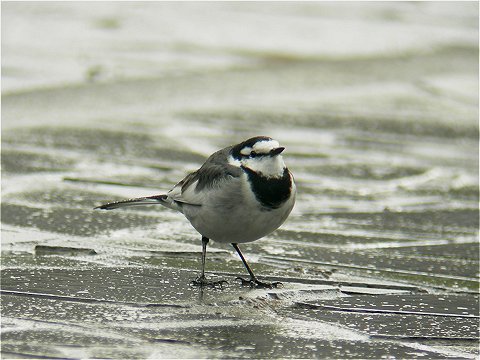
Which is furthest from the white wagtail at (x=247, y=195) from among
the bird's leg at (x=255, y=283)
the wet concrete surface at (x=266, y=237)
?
the wet concrete surface at (x=266, y=237)

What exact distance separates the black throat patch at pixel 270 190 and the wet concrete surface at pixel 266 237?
0.52 meters

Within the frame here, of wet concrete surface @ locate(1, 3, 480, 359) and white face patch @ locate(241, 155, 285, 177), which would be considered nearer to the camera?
wet concrete surface @ locate(1, 3, 480, 359)

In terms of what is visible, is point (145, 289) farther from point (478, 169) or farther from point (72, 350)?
point (478, 169)

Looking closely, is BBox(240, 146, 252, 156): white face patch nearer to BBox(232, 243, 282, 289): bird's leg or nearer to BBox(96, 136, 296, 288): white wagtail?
BBox(96, 136, 296, 288): white wagtail

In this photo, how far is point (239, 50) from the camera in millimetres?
15836

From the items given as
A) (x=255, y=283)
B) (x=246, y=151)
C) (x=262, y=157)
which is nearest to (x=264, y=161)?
(x=262, y=157)

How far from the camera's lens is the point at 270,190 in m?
6.10

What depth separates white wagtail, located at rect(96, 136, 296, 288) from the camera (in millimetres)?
6105

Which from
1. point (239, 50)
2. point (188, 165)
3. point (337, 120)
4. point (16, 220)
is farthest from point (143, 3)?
point (16, 220)

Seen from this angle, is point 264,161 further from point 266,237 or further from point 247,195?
point 266,237

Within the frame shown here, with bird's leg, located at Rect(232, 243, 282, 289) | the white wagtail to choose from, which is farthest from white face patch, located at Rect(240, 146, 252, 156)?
bird's leg, located at Rect(232, 243, 282, 289)

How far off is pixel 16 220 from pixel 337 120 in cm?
542

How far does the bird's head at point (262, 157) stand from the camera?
6.15m

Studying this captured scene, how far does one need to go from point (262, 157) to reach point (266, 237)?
1476mm
